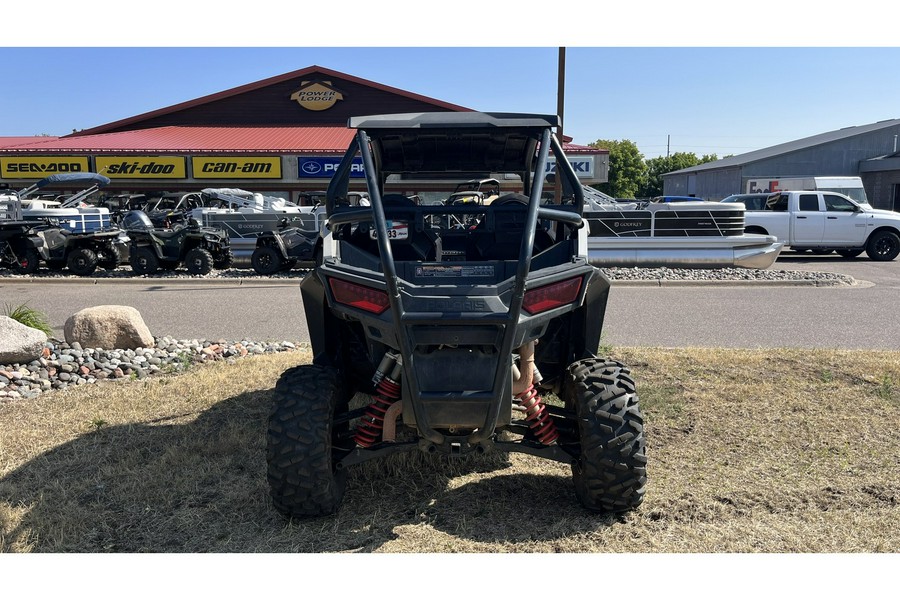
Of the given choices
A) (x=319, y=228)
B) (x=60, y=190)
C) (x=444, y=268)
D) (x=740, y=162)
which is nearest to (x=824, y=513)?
(x=444, y=268)

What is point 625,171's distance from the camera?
83625 mm

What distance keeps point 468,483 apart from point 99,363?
4.32 meters

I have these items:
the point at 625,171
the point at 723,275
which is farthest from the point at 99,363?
the point at 625,171

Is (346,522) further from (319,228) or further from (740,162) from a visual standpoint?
(740,162)

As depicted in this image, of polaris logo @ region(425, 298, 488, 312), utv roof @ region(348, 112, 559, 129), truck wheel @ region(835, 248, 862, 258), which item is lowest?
truck wheel @ region(835, 248, 862, 258)

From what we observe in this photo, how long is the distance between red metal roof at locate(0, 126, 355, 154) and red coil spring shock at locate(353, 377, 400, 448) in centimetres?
2385

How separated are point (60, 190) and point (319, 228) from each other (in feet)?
56.0

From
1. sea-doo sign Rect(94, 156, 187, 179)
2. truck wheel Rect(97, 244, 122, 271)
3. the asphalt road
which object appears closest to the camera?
the asphalt road

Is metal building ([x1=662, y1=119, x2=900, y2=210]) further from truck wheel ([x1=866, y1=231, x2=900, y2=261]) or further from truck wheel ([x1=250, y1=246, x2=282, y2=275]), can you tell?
truck wheel ([x1=250, y1=246, x2=282, y2=275])

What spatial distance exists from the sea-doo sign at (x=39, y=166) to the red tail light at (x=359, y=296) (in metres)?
28.0

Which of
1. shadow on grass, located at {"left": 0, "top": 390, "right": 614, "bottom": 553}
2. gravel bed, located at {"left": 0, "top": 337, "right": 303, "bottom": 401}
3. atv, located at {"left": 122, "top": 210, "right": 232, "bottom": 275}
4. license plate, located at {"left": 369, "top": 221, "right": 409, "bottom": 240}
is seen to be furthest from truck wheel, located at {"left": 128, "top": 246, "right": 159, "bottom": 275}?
license plate, located at {"left": 369, "top": 221, "right": 409, "bottom": 240}

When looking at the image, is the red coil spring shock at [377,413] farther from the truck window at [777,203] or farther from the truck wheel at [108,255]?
the truck window at [777,203]

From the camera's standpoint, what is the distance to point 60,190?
28938 mm

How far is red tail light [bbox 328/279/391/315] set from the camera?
3.33 m
